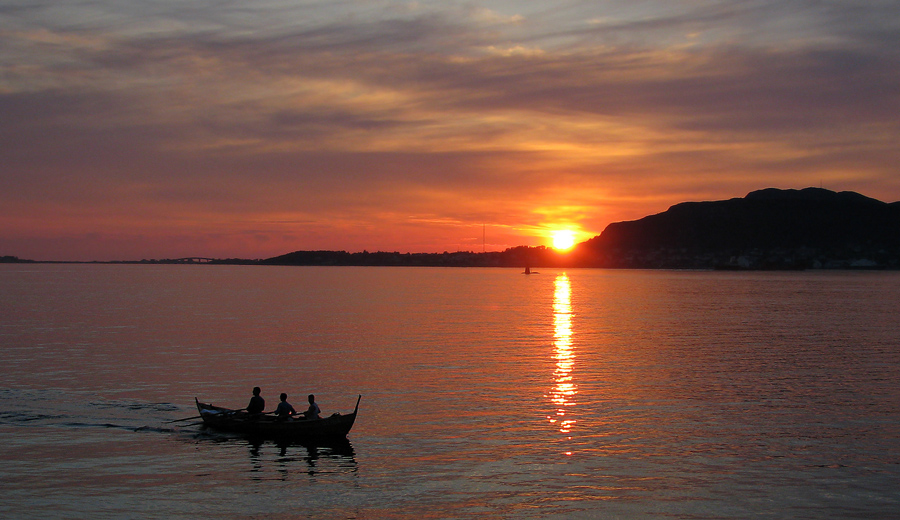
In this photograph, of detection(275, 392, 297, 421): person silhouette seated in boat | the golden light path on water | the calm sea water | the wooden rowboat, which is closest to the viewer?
the calm sea water

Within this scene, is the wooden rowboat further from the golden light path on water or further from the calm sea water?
the golden light path on water

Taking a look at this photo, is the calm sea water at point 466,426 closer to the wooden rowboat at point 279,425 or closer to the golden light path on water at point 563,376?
the golden light path on water at point 563,376

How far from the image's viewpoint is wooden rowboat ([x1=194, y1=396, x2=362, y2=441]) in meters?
34.9

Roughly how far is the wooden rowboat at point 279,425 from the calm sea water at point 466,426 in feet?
2.85

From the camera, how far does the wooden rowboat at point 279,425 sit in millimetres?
34906

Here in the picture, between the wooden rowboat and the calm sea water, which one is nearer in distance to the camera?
the calm sea water

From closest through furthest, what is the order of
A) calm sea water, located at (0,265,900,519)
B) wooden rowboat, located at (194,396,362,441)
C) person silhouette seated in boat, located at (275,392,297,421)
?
calm sea water, located at (0,265,900,519) < wooden rowboat, located at (194,396,362,441) < person silhouette seated in boat, located at (275,392,297,421)

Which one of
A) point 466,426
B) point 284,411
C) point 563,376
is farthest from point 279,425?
point 563,376

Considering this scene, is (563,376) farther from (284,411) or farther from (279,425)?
(279,425)

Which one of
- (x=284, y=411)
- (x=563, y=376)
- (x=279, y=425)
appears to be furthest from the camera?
(x=563, y=376)

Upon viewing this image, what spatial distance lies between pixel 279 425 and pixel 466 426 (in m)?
9.51

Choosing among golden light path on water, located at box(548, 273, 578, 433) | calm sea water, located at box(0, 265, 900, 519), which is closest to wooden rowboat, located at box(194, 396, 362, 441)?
calm sea water, located at box(0, 265, 900, 519)

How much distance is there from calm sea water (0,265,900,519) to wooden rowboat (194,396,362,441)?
2.85 feet

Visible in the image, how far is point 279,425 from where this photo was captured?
117ft
